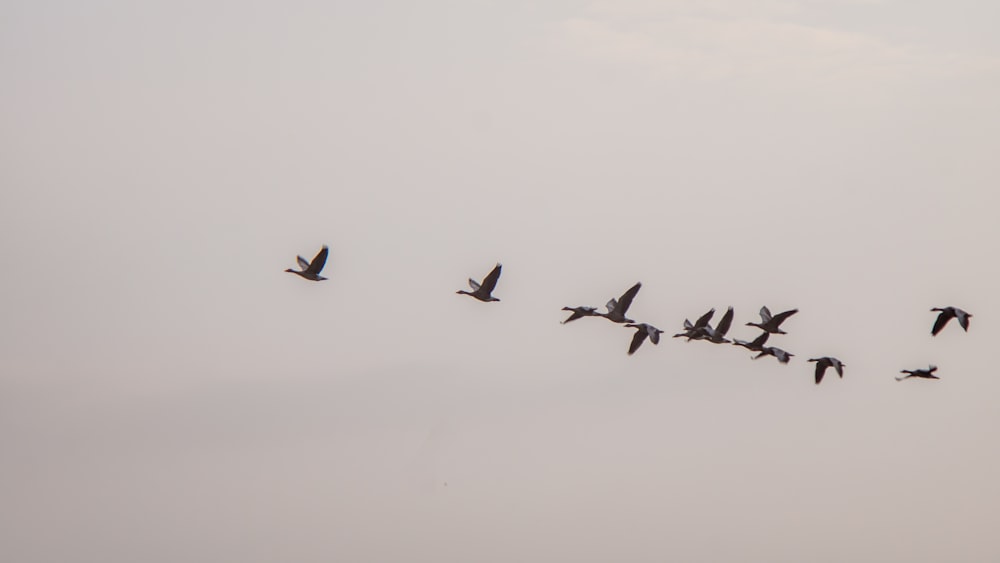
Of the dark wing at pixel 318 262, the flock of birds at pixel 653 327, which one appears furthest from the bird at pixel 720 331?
the dark wing at pixel 318 262

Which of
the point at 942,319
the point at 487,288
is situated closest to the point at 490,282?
the point at 487,288

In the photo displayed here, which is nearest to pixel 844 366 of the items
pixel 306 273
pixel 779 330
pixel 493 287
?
pixel 779 330

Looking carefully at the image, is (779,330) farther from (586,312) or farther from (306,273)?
(306,273)

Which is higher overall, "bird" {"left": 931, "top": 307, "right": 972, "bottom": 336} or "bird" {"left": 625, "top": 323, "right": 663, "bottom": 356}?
"bird" {"left": 931, "top": 307, "right": 972, "bottom": 336}

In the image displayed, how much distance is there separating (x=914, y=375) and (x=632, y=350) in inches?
670

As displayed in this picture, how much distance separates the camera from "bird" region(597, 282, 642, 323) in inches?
3674

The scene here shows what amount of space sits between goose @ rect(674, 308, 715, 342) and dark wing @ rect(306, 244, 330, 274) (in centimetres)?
1990

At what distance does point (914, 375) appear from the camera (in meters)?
84.0

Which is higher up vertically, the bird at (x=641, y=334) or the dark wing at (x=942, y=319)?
the dark wing at (x=942, y=319)

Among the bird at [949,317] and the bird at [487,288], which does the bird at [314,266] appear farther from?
the bird at [949,317]

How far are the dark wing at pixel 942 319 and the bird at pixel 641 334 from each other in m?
15.1

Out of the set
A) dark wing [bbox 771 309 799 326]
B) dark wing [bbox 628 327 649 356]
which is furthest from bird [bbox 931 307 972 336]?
dark wing [bbox 628 327 649 356]

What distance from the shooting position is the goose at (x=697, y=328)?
93.8 m

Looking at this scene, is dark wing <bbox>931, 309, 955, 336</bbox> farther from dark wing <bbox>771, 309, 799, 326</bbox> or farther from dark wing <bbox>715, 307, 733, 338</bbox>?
dark wing <bbox>715, 307, 733, 338</bbox>
